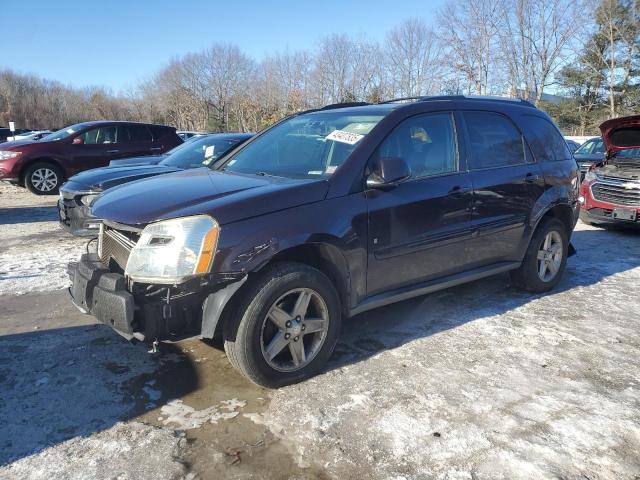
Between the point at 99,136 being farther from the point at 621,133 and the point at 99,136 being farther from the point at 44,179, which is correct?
the point at 621,133

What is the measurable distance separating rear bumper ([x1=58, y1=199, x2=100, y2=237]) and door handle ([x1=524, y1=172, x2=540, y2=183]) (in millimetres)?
4607

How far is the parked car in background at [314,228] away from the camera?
9.66ft

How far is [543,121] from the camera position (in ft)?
16.9

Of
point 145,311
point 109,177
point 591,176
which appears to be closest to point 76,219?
point 109,177

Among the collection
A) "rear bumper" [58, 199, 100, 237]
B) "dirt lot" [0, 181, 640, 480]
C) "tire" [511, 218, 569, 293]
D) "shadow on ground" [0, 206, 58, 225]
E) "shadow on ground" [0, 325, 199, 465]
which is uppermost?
"rear bumper" [58, 199, 100, 237]

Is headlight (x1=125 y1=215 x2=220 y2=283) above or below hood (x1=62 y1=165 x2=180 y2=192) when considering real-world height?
below

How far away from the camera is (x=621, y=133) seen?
8.44m

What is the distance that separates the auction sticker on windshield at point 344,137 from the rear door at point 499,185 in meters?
1.13

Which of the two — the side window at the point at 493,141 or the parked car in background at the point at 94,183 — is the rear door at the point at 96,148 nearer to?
the parked car in background at the point at 94,183

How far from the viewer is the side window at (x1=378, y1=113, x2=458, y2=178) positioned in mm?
3789

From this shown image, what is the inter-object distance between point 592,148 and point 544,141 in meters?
9.39

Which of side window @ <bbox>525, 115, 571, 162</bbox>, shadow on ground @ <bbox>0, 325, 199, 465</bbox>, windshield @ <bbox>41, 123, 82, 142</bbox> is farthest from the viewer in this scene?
windshield @ <bbox>41, 123, 82, 142</bbox>

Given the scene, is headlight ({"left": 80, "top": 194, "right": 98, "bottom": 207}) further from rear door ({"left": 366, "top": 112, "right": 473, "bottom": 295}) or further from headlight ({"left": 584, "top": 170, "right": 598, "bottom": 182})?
headlight ({"left": 584, "top": 170, "right": 598, "bottom": 182})

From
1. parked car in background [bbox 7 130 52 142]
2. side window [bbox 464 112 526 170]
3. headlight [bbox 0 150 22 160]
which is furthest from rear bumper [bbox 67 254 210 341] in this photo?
parked car in background [bbox 7 130 52 142]
